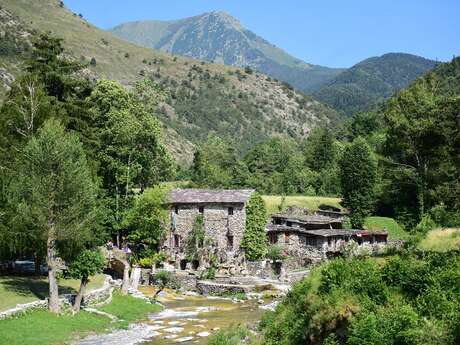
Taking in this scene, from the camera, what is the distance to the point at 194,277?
2170 inches

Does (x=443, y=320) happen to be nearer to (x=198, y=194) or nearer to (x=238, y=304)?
(x=238, y=304)

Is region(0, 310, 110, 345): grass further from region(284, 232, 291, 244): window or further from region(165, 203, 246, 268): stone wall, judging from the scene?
region(284, 232, 291, 244): window

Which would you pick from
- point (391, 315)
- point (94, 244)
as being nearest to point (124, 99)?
point (94, 244)

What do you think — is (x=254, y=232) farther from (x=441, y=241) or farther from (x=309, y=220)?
(x=441, y=241)

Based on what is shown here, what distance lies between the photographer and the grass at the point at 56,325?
28250mm

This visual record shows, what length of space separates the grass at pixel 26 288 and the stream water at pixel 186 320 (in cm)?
561

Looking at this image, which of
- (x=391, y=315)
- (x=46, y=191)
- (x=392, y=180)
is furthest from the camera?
(x=392, y=180)

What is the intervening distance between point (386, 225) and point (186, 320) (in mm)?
46557

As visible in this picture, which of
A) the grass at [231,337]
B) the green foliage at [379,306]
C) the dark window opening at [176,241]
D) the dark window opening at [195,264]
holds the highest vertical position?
the green foliage at [379,306]

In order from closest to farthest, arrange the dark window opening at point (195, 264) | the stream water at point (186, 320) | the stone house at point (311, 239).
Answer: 1. the stream water at point (186, 320)
2. the dark window opening at point (195, 264)
3. the stone house at point (311, 239)

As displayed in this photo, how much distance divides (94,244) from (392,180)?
153 feet

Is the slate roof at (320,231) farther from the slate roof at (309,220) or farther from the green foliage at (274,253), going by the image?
the green foliage at (274,253)

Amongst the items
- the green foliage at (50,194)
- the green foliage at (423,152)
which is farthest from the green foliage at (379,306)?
the green foliage at (423,152)

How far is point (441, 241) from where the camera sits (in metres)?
30.9
